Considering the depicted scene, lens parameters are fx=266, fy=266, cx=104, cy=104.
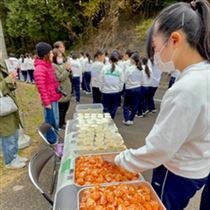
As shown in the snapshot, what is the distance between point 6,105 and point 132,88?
11.5 feet

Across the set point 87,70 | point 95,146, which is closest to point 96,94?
point 87,70

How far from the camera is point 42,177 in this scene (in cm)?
378

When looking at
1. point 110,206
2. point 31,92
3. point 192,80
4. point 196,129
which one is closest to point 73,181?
point 110,206

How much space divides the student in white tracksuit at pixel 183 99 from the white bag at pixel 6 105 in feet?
7.93

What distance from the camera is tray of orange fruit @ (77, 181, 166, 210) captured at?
1688 mm

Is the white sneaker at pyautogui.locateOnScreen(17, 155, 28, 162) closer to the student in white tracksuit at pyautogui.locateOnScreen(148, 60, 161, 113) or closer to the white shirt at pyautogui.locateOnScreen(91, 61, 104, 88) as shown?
the white shirt at pyautogui.locateOnScreen(91, 61, 104, 88)

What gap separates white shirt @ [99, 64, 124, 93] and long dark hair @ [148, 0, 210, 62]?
4.42 meters

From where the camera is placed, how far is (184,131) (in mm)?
1401

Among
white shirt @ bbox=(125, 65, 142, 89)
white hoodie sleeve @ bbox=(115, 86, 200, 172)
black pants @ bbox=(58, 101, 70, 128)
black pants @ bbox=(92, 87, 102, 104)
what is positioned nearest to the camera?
white hoodie sleeve @ bbox=(115, 86, 200, 172)

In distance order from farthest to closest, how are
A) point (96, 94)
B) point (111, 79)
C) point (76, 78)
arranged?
point (76, 78) → point (96, 94) → point (111, 79)

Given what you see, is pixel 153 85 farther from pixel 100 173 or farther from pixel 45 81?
pixel 100 173

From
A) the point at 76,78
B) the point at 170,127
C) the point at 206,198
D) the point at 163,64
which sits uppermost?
the point at 163,64

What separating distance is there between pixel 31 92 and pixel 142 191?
900cm

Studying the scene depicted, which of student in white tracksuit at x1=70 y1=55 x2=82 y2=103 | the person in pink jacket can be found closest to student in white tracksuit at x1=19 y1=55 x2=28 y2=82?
student in white tracksuit at x1=70 y1=55 x2=82 y2=103
